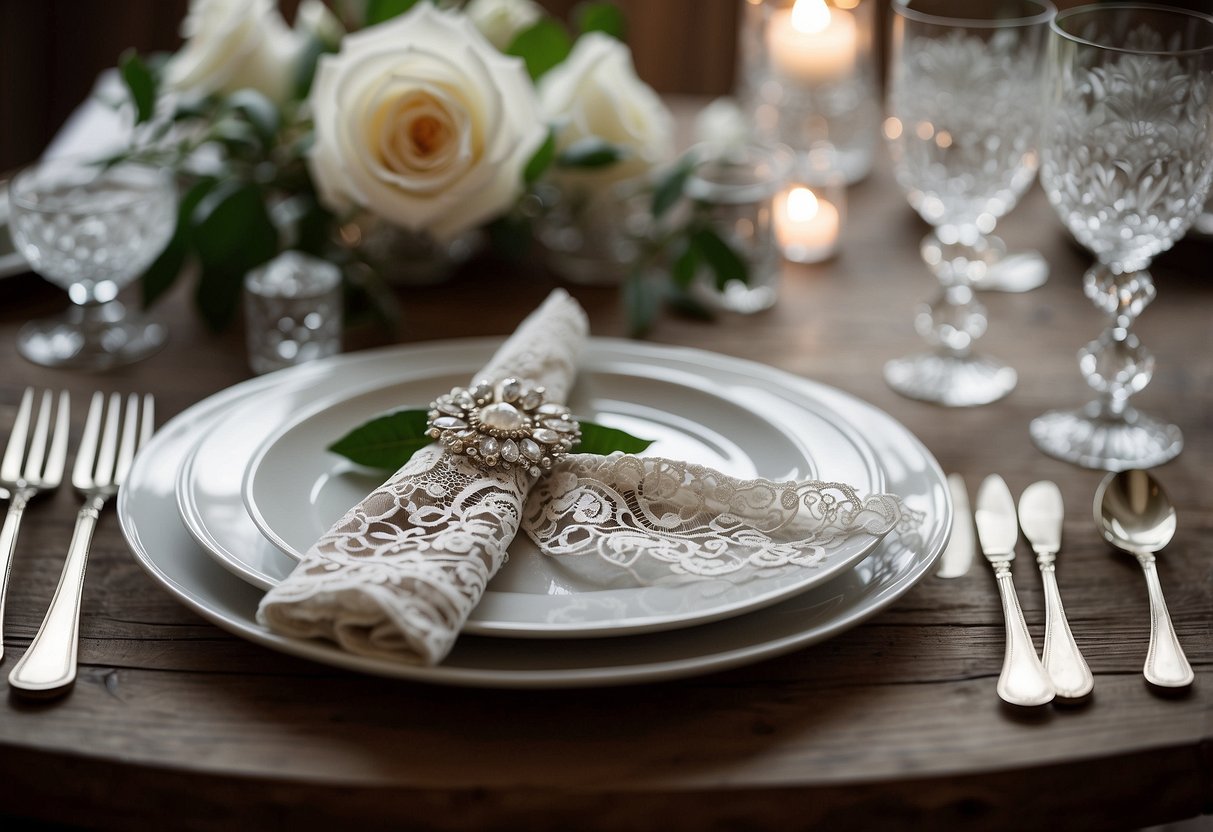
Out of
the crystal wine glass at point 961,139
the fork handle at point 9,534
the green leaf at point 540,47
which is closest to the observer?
the fork handle at point 9,534

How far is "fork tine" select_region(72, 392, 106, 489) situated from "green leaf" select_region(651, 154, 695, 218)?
0.59 meters

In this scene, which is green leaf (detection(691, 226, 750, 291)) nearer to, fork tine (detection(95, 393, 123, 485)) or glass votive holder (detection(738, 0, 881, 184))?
glass votive holder (detection(738, 0, 881, 184))

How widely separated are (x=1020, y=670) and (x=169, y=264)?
2.94 ft

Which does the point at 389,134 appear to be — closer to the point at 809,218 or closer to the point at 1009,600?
the point at 809,218

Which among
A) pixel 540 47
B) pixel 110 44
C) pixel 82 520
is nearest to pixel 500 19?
pixel 540 47

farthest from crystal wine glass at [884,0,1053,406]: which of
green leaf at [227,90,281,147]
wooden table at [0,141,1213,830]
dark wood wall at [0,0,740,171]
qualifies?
dark wood wall at [0,0,740,171]

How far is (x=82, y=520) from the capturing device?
32.4 inches

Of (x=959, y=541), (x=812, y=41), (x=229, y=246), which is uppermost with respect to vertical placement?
(x=812, y=41)

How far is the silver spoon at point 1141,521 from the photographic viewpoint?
29.9 inches

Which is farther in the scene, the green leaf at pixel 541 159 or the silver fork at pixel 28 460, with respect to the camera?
the green leaf at pixel 541 159

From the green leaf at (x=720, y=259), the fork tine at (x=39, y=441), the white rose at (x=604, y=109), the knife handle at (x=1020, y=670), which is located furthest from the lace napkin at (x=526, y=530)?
the white rose at (x=604, y=109)

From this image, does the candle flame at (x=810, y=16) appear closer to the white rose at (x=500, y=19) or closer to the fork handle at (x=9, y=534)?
the white rose at (x=500, y=19)

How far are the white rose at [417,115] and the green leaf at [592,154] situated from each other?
4.0 inches

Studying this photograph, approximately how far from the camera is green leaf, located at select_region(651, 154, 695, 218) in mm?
1230
